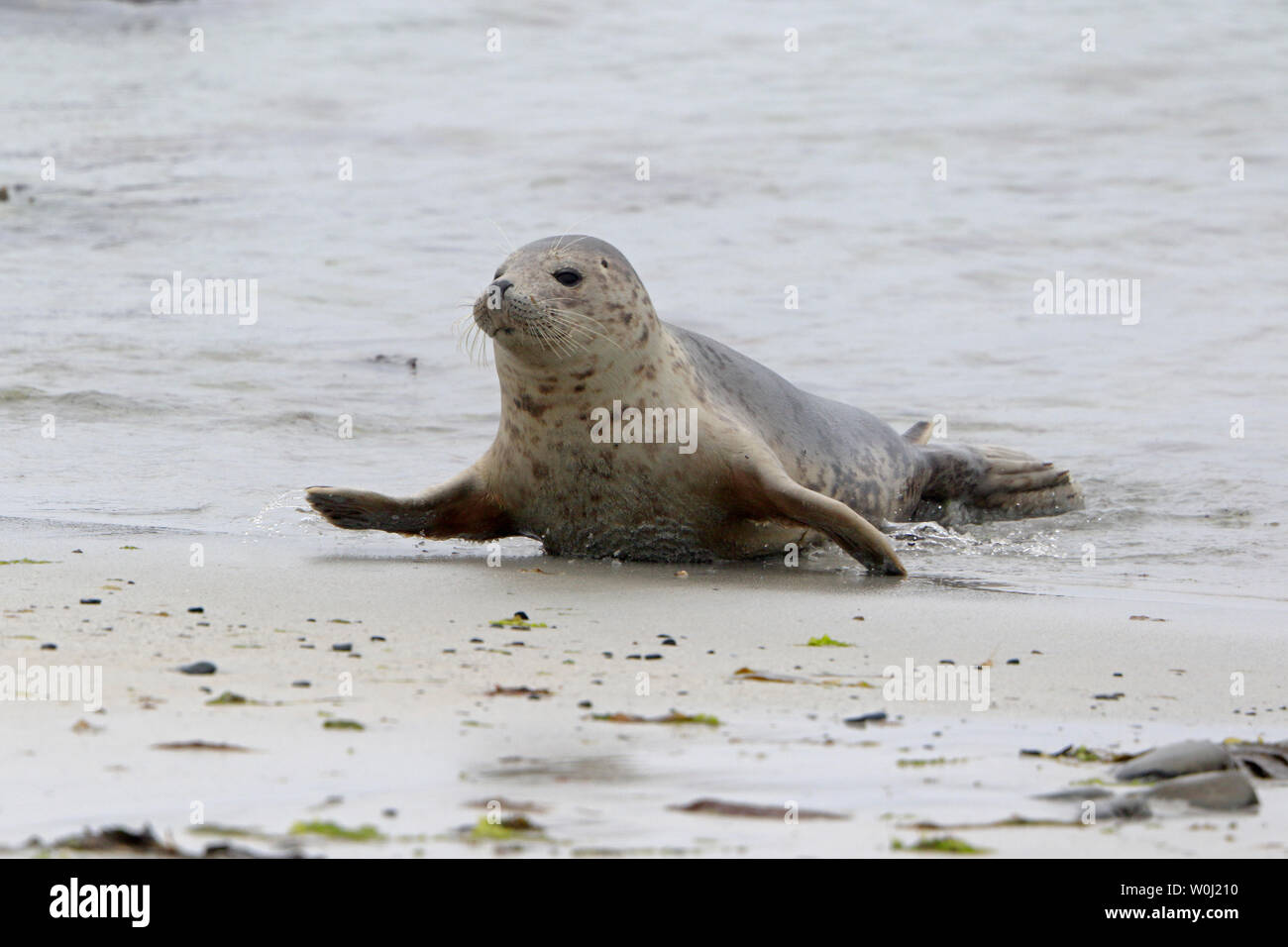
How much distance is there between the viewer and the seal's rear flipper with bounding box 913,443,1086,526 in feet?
25.4

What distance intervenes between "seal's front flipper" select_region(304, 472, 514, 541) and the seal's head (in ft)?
1.89

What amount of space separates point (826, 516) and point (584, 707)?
8.47 ft

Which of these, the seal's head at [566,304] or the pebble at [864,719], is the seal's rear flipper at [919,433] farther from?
the pebble at [864,719]

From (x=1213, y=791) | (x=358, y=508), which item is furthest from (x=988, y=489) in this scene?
(x=1213, y=791)

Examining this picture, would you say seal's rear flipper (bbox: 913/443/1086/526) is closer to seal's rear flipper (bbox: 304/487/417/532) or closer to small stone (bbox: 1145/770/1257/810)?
seal's rear flipper (bbox: 304/487/417/532)

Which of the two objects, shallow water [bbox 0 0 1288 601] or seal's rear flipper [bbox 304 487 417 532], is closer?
seal's rear flipper [bbox 304 487 417 532]

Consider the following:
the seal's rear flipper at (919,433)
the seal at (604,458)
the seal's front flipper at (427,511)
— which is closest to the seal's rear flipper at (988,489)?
the seal's rear flipper at (919,433)

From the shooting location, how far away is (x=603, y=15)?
25516 mm

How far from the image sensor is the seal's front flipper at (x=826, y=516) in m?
5.86

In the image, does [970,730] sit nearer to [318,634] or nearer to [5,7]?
[318,634]

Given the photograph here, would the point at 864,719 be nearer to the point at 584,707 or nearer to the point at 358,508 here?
the point at 584,707

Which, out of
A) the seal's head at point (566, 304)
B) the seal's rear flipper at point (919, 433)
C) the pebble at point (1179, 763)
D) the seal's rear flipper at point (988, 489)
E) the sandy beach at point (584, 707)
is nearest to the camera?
the sandy beach at point (584, 707)

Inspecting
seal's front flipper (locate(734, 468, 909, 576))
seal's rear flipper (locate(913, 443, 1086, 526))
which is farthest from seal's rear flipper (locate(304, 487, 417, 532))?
seal's rear flipper (locate(913, 443, 1086, 526))

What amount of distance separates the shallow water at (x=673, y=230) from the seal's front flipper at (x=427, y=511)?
0.43ft
